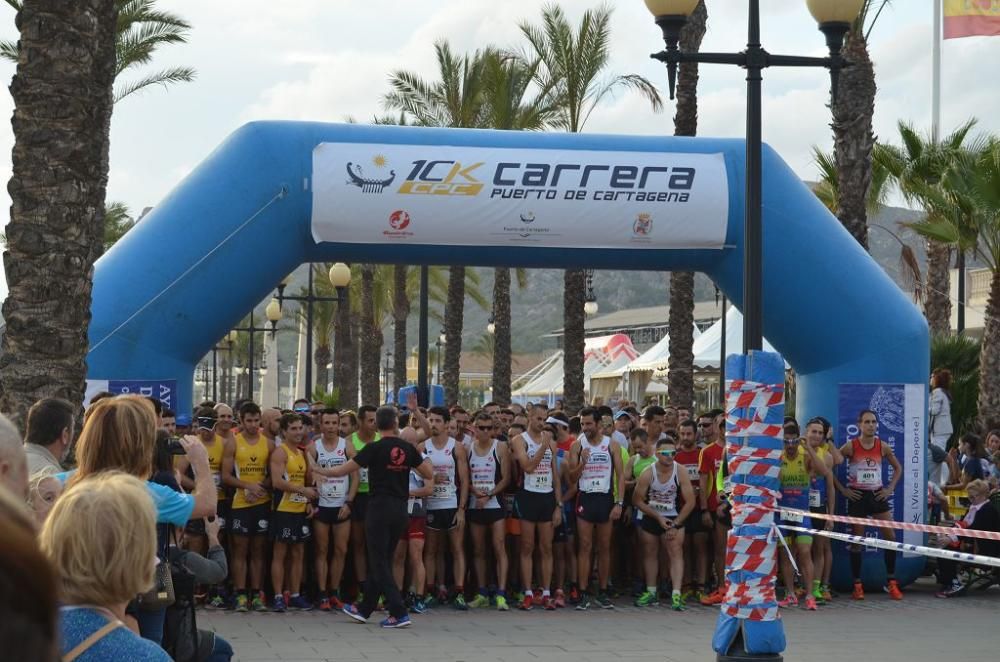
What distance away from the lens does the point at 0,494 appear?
143cm

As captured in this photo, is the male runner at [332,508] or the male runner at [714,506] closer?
the male runner at [332,508]

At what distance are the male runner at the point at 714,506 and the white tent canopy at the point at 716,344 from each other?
1549 cm

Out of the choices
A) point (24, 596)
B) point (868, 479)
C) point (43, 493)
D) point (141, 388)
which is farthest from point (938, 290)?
point (24, 596)

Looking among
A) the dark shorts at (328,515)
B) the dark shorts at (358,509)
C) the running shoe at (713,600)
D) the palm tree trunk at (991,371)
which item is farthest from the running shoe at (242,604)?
the palm tree trunk at (991,371)

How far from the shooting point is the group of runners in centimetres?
1259

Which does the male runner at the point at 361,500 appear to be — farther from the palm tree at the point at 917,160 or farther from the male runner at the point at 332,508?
the palm tree at the point at 917,160

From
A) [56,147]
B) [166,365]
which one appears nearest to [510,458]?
[166,365]

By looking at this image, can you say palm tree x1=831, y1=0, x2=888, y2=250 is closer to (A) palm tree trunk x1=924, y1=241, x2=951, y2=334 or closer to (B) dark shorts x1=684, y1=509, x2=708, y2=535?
(B) dark shorts x1=684, y1=509, x2=708, y2=535

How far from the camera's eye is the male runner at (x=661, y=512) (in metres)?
13.4

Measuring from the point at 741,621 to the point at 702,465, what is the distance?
14.5 ft

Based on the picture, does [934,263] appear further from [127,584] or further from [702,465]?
[127,584]

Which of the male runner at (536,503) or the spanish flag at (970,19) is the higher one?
the spanish flag at (970,19)

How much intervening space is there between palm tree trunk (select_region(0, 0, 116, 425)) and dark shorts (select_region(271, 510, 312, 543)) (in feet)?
14.1

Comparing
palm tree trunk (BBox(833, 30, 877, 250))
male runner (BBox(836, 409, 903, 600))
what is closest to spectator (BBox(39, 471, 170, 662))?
male runner (BBox(836, 409, 903, 600))
